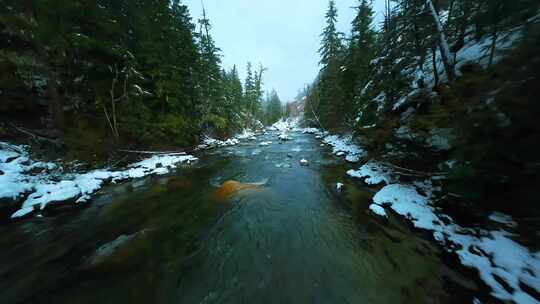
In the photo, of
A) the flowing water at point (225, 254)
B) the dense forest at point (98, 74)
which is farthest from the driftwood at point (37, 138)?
the flowing water at point (225, 254)

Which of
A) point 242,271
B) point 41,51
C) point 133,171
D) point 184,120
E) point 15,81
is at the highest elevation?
point 41,51

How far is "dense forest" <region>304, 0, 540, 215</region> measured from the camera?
257cm

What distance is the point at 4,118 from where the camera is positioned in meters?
8.06

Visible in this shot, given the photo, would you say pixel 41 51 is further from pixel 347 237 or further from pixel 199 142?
pixel 347 237

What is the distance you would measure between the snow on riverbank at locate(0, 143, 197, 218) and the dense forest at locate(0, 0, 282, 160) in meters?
1.38

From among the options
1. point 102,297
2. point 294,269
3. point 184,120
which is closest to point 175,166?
point 184,120

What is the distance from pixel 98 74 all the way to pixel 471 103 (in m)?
16.3


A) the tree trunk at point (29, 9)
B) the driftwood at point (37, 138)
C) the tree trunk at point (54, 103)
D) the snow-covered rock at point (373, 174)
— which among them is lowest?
the snow-covered rock at point (373, 174)

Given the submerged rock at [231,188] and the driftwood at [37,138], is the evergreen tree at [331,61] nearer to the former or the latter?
the submerged rock at [231,188]

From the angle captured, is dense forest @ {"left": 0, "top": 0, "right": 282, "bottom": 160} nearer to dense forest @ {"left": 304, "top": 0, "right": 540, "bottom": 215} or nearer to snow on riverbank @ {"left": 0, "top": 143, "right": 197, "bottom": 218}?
snow on riverbank @ {"left": 0, "top": 143, "right": 197, "bottom": 218}

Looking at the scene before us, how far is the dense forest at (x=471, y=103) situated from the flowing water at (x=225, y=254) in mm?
1810

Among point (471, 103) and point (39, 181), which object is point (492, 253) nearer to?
point (471, 103)

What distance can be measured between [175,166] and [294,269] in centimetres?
969

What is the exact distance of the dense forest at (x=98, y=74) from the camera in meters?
8.01
